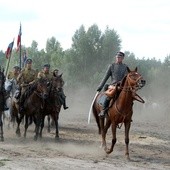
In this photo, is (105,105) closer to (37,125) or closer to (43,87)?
(43,87)

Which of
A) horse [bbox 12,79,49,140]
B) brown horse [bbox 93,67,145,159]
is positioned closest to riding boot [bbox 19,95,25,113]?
horse [bbox 12,79,49,140]

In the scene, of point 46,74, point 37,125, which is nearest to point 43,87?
point 37,125

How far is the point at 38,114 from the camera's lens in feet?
59.2

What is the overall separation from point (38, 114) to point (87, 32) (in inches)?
2049

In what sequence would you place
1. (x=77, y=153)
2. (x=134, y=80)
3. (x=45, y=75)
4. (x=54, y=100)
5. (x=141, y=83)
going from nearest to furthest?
(x=141, y=83) < (x=134, y=80) < (x=77, y=153) < (x=54, y=100) < (x=45, y=75)

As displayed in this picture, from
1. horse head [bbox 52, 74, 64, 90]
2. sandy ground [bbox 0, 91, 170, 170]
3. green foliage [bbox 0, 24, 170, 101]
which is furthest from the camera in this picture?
green foliage [bbox 0, 24, 170, 101]

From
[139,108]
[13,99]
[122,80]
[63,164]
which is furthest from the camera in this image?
[139,108]

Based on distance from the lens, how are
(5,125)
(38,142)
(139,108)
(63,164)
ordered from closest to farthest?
(63,164) → (38,142) → (5,125) → (139,108)

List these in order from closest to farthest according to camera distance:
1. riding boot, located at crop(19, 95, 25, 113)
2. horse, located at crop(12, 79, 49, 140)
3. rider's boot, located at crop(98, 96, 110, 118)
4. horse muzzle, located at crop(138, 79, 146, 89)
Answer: horse muzzle, located at crop(138, 79, 146, 89) → rider's boot, located at crop(98, 96, 110, 118) → horse, located at crop(12, 79, 49, 140) → riding boot, located at crop(19, 95, 25, 113)

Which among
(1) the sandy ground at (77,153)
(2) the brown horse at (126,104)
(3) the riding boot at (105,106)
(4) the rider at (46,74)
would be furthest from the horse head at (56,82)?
(2) the brown horse at (126,104)

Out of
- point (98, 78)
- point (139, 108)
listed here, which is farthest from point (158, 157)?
point (98, 78)

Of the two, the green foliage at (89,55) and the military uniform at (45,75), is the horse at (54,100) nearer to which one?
the military uniform at (45,75)

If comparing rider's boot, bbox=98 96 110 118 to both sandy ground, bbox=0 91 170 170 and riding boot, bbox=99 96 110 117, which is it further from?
sandy ground, bbox=0 91 170 170

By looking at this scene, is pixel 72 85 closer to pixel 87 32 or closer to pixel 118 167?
pixel 87 32
